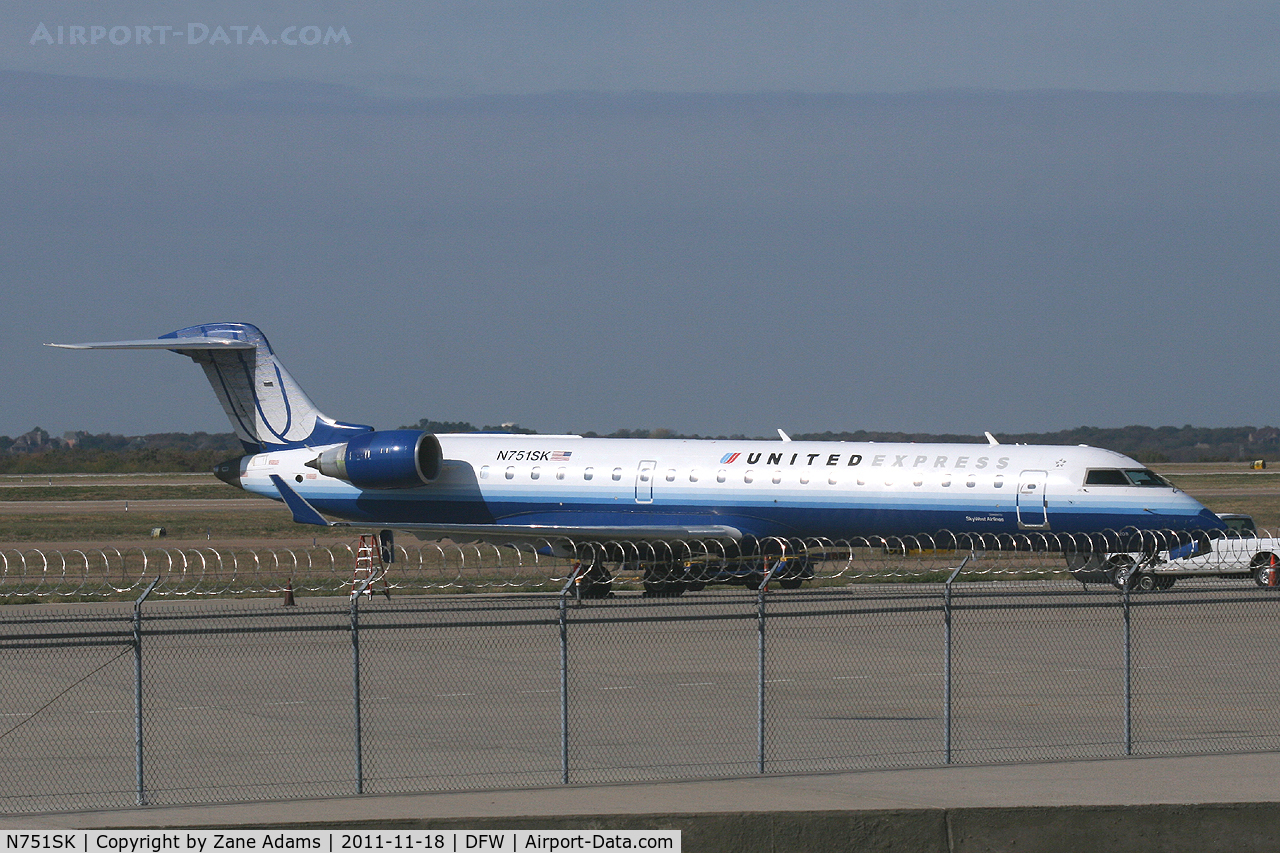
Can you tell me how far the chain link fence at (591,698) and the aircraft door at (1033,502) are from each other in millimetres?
3869

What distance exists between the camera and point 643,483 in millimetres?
35938

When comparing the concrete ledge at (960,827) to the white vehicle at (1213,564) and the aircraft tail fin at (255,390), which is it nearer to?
the white vehicle at (1213,564)

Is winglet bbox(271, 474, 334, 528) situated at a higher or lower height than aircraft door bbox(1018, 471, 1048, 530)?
higher

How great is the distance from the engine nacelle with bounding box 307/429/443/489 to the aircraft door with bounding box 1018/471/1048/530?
13460 millimetres

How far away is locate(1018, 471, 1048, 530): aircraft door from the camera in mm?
32094

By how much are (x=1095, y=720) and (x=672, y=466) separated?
775 inches

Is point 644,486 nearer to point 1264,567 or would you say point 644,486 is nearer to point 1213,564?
Result: point 1213,564

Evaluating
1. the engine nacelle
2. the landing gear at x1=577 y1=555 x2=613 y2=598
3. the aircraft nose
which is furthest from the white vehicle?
the aircraft nose

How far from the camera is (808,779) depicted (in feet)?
43.2

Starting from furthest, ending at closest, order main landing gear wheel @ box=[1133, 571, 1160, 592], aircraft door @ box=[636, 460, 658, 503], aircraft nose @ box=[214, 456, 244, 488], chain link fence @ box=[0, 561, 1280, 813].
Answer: aircraft nose @ box=[214, 456, 244, 488]
aircraft door @ box=[636, 460, 658, 503]
main landing gear wheel @ box=[1133, 571, 1160, 592]
chain link fence @ box=[0, 561, 1280, 813]

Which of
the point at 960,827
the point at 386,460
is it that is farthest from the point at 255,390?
the point at 960,827

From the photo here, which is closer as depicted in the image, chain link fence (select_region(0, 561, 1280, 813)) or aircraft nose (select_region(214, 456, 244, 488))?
chain link fence (select_region(0, 561, 1280, 813))

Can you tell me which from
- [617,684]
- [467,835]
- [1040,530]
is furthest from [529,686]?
[1040,530]

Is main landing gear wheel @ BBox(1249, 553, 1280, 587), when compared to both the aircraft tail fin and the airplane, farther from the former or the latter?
the aircraft tail fin
